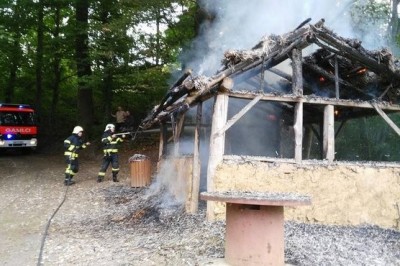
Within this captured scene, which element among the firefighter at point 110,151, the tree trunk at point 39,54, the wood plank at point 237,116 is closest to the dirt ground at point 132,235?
the firefighter at point 110,151

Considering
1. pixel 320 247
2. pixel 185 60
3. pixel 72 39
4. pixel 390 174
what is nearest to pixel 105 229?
pixel 320 247

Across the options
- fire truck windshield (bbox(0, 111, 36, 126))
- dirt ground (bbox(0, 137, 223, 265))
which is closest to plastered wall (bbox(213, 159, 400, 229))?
dirt ground (bbox(0, 137, 223, 265))

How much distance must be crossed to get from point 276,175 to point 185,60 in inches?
373

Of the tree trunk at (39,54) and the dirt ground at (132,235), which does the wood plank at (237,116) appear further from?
the tree trunk at (39,54)

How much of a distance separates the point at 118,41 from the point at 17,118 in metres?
7.57

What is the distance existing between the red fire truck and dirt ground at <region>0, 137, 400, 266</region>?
7.86m

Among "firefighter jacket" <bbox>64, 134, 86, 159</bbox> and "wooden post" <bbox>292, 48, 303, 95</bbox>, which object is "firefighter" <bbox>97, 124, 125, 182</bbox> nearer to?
"firefighter jacket" <bbox>64, 134, 86, 159</bbox>


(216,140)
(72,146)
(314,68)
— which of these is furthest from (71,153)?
(314,68)

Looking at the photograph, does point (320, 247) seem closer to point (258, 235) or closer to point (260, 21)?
point (258, 235)

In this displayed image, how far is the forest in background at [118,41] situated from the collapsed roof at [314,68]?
6139mm

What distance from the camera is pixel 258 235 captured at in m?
5.21

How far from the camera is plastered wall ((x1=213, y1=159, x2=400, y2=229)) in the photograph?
7637 millimetres

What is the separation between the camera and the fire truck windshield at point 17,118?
1871 cm

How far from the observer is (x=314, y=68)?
8.82 metres
